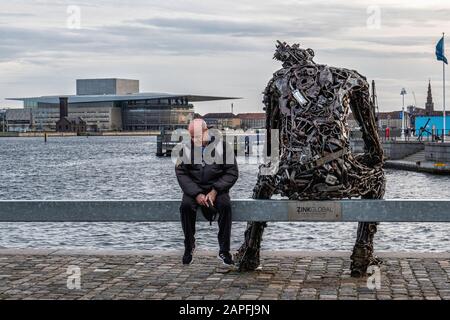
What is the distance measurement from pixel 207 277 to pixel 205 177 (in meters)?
1.19

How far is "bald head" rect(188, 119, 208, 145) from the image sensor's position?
9181 mm

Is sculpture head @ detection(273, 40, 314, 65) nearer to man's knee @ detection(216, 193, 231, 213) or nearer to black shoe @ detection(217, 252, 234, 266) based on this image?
man's knee @ detection(216, 193, 231, 213)

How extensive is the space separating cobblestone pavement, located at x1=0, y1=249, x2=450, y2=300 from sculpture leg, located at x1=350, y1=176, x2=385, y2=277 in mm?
152

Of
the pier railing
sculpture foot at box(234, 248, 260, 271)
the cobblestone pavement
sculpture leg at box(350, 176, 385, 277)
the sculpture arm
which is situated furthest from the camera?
sculpture foot at box(234, 248, 260, 271)

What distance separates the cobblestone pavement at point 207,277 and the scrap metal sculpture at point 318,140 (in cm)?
46

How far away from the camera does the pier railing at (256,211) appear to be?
912cm

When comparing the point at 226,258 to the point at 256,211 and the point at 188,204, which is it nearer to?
the point at 256,211

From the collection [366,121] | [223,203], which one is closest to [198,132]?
[223,203]

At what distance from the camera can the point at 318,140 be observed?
361 inches

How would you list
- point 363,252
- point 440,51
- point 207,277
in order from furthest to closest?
point 440,51 < point 363,252 < point 207,277

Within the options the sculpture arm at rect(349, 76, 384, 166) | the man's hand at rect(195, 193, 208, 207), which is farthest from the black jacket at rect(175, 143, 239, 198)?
the sculpture arm at rect(349, 76, 384, 166)

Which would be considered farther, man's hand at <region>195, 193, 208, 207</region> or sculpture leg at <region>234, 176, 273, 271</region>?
sculpture leg at <region>234, 176, 273, 271</region>
